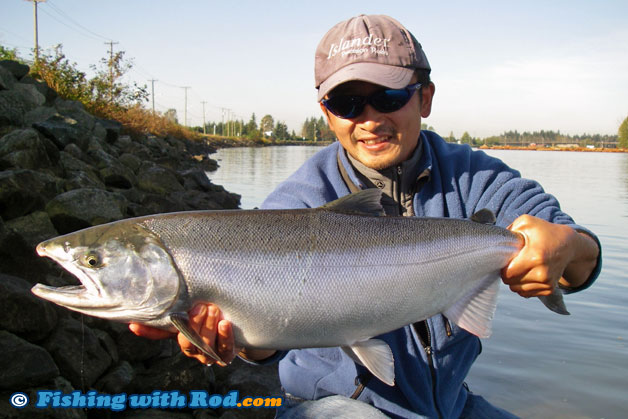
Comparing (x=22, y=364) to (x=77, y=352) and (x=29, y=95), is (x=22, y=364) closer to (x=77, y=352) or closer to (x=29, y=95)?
(x=77, y=352)

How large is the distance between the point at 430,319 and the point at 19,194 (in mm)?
5066

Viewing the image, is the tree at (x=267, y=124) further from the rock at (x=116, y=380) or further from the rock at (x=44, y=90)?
the rock at (x=116, y=380)

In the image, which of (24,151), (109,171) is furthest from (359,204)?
(109,171)

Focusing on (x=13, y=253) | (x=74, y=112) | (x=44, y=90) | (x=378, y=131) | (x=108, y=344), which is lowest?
(x=108, y=344)

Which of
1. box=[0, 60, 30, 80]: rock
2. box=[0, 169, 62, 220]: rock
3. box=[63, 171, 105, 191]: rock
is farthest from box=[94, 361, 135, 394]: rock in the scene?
box=[0, 60, 30, 80]: rock

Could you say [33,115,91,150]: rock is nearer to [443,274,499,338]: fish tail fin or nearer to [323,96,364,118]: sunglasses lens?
[323,96,364,118]: sunglasses lens

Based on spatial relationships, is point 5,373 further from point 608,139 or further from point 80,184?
point 608,139

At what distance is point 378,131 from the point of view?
135 inches

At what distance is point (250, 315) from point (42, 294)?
107cm

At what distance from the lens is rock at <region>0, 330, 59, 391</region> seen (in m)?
3.58

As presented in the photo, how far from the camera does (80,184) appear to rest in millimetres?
8383

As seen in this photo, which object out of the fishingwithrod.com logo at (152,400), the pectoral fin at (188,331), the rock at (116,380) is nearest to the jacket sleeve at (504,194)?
the pectoral fin at (188,331)

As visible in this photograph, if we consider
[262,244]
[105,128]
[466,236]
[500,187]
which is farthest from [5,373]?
[105,128]

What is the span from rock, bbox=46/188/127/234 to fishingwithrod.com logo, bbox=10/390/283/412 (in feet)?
9.66
